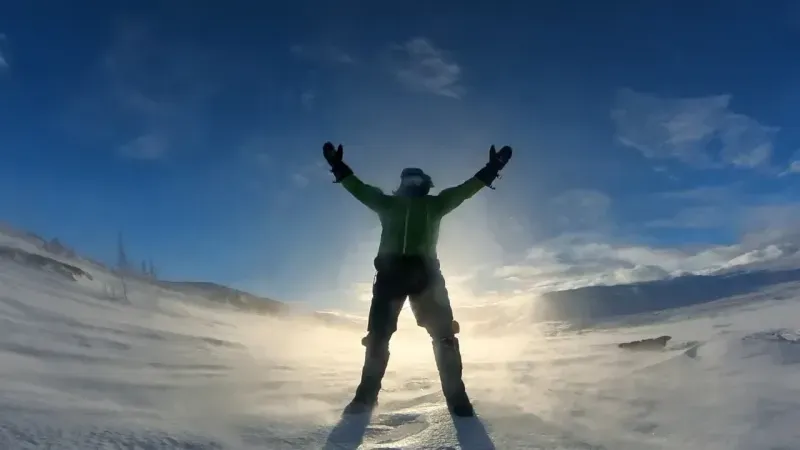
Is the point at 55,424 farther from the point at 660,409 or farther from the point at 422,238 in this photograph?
the point at 660,409

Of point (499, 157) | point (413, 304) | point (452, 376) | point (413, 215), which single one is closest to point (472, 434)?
point (452, 376)

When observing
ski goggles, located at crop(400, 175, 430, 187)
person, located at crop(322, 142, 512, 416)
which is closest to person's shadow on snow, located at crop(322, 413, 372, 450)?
person, located at crop(322, 142, 512, 416)

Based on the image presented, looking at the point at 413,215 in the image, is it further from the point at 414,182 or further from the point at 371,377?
the point at 371,377

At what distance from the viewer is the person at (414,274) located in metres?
4.21

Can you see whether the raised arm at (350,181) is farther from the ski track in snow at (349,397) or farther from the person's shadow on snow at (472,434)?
the person's shadow on snow at (472,434)

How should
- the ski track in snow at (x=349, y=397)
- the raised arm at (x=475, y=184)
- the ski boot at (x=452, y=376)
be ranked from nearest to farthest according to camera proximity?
the ski track in snow at (x=349, y=397) → the ski boot at (x=452, y=376) → the raised arm at (x=475, y=184)

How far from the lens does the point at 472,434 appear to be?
3.19 m

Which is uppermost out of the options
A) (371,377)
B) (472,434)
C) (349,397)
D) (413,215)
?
(413,215)

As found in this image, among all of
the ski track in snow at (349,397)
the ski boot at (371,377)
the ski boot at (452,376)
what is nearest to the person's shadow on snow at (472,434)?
the ski track in snow at (349,397)

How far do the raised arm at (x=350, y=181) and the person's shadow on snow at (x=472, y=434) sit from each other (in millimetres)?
1801

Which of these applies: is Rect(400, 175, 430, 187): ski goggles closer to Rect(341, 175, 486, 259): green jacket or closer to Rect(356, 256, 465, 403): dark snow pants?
Rect(341, 175, 486, 259): green jacket

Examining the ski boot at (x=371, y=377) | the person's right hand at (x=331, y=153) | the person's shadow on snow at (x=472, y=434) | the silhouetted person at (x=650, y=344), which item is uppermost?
the person's right hand at (x=331, y=153)

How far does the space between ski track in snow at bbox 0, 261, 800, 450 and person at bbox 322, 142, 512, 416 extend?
1.24 feet

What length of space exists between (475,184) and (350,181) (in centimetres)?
104
